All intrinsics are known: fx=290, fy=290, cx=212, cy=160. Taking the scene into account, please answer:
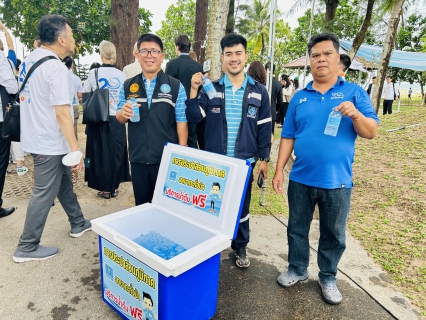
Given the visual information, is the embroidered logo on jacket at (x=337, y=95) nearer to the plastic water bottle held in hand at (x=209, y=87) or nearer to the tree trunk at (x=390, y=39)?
the plastic water bottle held in hand at (x=209, y=87)

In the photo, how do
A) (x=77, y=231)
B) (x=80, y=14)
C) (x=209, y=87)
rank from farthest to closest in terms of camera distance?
(x=80, y=14) < (x=77, y=231) < (x=209, y=87)

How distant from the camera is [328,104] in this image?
6.80 feet

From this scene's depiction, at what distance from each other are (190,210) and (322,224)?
41.9 inches

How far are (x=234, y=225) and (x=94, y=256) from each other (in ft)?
5.48

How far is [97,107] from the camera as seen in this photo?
11.3 ft

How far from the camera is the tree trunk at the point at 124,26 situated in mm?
5906

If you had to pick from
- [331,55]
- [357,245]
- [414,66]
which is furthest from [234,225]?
[414,66]

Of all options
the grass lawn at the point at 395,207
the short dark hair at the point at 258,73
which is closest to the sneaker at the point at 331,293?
the grass lawn at the point at 395,207

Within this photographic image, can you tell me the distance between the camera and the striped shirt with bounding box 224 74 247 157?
2.49m

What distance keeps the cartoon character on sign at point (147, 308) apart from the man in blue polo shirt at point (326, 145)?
132cm

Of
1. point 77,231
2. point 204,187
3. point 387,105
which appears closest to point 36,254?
point 77,231

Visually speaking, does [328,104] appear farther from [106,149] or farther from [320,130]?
[106,149]

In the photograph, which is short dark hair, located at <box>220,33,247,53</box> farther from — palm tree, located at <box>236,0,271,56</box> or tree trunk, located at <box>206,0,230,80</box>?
palm tree, located at <box>236,0,271,56</box>

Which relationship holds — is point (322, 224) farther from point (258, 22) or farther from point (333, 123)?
point (258, 22)
